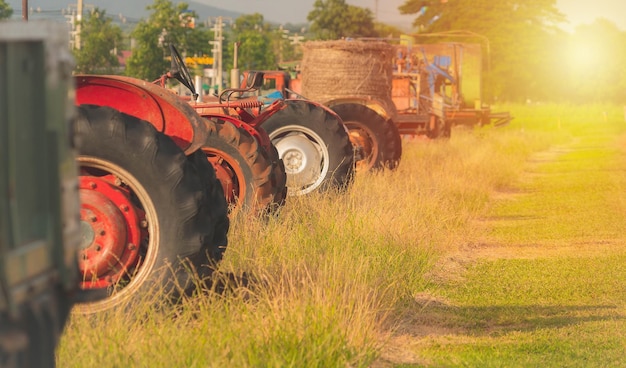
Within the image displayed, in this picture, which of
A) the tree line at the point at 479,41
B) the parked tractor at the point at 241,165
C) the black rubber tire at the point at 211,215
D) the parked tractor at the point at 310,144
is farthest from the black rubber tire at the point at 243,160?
the tree line at the point at 479,41

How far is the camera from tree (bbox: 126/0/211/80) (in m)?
78.7

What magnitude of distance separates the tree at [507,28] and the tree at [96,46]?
892 inches

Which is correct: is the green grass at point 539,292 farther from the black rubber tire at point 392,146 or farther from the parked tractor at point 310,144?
the parked tractor at point 310,144

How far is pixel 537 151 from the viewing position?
1571 inches

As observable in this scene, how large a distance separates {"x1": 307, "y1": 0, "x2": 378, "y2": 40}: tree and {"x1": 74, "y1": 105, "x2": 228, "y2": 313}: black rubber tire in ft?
306

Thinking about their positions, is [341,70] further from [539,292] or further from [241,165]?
[539,292]

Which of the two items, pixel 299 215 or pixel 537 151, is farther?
pixel 537 151

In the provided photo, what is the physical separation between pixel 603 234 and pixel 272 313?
340 inches

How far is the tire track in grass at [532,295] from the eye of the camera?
8.05m

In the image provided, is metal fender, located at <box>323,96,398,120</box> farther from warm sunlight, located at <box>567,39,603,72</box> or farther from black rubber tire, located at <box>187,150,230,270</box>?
warm sunlight, located at <box>567,39,603,72</box>

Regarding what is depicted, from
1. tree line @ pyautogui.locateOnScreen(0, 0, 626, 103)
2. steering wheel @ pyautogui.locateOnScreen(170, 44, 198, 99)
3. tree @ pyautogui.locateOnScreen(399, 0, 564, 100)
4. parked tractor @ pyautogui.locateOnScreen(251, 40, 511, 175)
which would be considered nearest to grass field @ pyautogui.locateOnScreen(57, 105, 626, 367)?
parked tractor @ pyautogui.locateOnScreen(251, 40, 511, 175)

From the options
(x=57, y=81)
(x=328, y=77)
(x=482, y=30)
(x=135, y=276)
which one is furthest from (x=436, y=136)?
(x=482, y=30)

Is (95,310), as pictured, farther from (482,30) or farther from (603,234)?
(482,30)

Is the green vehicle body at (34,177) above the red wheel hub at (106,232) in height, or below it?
above
